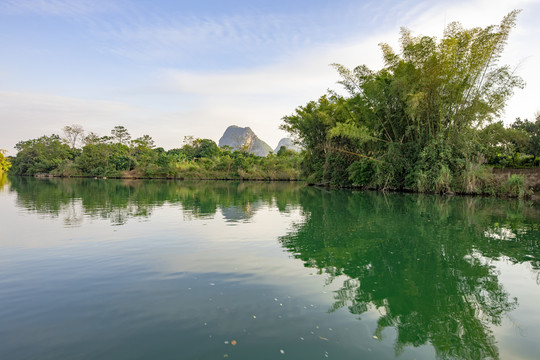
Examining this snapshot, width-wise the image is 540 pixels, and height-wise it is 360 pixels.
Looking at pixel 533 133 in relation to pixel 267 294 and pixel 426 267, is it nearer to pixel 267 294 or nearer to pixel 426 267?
pixel 426 267

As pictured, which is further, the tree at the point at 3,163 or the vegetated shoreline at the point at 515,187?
the tree at the point at 3,163

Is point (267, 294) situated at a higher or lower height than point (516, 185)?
lower

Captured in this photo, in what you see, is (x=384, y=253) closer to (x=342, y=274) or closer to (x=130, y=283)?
(x=342, y=274)

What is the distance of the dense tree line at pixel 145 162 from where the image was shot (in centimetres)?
5228

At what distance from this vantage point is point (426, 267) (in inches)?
219

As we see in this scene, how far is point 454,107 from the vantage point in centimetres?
2095

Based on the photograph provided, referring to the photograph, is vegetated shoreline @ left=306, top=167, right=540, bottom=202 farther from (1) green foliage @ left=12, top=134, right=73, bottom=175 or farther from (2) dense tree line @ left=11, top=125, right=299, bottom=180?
(1) green foliage @ left=12, top=134, right=73, bottom=175

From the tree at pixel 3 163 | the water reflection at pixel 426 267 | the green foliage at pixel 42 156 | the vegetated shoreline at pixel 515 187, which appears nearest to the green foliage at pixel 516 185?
the vegetated shoreline at pixel 515 187

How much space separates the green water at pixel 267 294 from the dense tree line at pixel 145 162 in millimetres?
40647

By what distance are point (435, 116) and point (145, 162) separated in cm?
4638

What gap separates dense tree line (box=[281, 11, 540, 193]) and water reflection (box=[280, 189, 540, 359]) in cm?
1054

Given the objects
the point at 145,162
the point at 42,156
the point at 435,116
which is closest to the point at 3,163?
the point at 42,156

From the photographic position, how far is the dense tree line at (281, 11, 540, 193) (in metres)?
19.0

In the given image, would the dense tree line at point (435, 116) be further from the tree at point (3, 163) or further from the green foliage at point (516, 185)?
the tree at point (3, 163)
